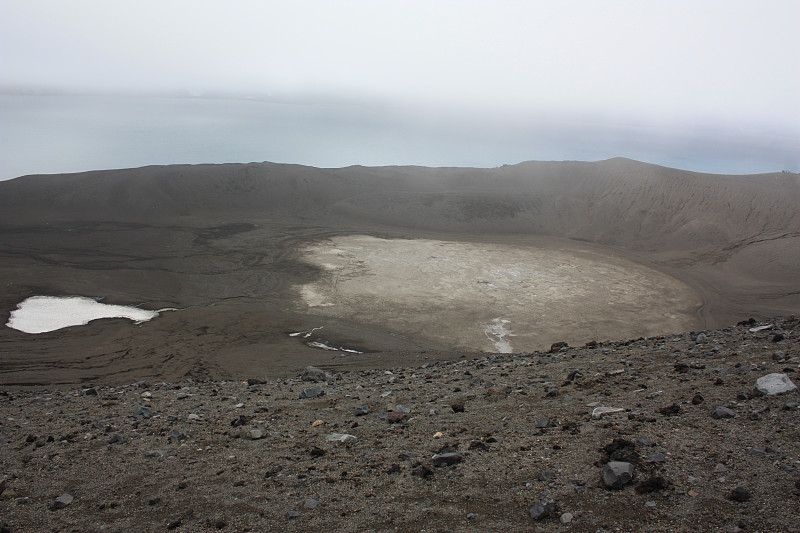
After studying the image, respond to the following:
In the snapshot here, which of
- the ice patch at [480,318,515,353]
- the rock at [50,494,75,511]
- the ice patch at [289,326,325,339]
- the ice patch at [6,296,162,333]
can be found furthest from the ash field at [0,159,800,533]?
the ice patch at [6,296,162,333]

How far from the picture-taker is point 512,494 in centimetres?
411

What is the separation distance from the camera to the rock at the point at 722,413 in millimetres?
5031

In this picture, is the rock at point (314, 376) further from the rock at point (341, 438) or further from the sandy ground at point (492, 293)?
the sandy ground at point (492, 293)

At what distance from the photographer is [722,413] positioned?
5051mm

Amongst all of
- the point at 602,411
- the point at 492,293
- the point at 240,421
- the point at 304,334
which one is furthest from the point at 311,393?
the point at 492,293

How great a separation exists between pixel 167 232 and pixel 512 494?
28787mm

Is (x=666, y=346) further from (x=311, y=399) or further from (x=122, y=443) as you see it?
(x=122, y=443)

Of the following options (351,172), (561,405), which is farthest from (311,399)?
(351,172)

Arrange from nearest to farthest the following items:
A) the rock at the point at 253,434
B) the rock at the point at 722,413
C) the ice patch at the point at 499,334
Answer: the rock at the point at 722,413
the rock at the point at 253,434
the ice patch at the point at 499,334

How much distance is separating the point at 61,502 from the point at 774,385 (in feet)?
23.0

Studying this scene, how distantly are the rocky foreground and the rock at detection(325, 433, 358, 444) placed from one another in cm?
2

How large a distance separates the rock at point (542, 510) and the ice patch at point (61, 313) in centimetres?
1568

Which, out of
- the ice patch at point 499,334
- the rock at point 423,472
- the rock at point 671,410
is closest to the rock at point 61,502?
the rock at point 423,472

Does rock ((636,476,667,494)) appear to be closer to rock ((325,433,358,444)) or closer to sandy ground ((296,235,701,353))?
rock ((325,433,358,444))
